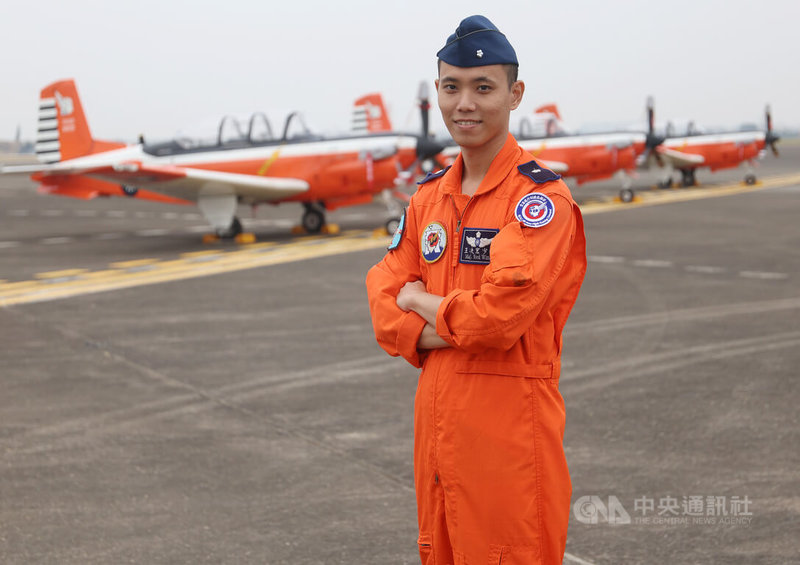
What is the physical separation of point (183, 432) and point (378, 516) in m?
1.85

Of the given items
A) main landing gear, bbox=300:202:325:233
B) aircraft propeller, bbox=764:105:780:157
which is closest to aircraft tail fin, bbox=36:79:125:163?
main landing gear, bbox=300:202:325:233

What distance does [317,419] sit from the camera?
5762 millimetres

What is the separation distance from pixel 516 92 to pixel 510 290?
61 cm

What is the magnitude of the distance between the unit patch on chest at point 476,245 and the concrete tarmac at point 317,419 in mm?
1899

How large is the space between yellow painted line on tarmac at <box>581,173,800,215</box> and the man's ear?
20.9 m

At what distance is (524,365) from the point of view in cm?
231

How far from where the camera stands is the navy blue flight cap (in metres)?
2.32

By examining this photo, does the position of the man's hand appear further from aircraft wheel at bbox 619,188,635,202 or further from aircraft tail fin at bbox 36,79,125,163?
aircraft wheel at bbox 619,188,635,202

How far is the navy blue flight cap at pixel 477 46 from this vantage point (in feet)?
7.62

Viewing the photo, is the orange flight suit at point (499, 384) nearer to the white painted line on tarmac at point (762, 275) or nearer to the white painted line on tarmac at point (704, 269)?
the white painted line on tarmac at point (762, 275)

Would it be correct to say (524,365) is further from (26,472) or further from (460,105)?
(26,472)

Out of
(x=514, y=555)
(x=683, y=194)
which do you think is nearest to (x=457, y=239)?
(x=514, y=555)

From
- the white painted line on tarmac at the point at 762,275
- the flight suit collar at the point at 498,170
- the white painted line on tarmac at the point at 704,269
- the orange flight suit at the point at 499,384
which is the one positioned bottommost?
the white painted line on tarmac at the point at 762,275

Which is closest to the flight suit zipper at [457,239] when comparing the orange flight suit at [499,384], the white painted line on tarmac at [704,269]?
the orange flight suit at [499,384]
